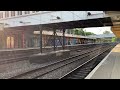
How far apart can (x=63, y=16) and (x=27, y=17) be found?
5.11m

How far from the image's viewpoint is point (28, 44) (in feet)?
126

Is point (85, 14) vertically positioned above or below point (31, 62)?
above

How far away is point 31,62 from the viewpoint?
1909 cm

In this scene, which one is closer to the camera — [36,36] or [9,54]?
[9,54]
